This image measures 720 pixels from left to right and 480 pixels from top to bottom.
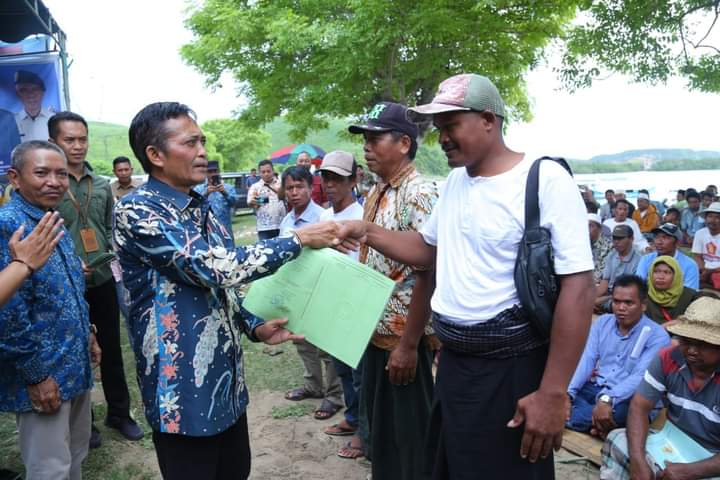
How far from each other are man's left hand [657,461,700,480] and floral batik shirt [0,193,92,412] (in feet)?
9.79

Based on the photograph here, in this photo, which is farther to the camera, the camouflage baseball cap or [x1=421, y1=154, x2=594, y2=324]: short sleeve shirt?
the camouflage baseball cap

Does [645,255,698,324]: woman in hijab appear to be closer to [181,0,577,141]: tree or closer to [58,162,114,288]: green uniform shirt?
[58,162,114,288]: green uniform shirt

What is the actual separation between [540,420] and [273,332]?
1047 mm

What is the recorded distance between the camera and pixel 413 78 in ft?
47.3

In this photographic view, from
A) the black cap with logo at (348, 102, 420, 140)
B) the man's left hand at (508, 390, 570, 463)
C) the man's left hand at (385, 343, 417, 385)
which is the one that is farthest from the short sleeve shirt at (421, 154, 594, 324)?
the black cap with logo at (348, 102, 420, 140)

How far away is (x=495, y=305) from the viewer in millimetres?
1710

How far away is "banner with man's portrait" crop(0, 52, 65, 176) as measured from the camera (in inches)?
228

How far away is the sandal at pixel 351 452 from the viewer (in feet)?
11.7

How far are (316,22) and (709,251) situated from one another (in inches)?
391

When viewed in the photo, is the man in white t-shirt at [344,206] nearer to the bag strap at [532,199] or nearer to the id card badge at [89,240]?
the id card badge at [89,240]

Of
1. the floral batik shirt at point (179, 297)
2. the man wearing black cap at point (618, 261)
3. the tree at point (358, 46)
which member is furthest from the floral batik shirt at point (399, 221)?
the tree at point (358, 46)

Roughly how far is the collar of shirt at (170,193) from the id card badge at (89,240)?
210cm

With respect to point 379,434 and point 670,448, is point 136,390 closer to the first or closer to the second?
point 379,434

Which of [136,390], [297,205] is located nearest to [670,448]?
[297,205]
